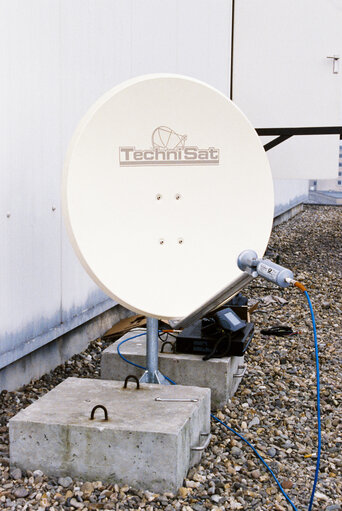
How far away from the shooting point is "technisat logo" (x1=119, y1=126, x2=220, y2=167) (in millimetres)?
2818

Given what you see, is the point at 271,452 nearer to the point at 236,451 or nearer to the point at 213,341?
the point at 236,451

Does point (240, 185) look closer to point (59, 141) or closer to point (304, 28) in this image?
point (59, 141)

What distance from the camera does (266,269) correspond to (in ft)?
6.85

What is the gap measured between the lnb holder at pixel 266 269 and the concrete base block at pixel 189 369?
1.33 m

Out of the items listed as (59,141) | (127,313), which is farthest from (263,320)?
(59,141)

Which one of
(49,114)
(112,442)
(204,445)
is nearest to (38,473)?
(112,442)

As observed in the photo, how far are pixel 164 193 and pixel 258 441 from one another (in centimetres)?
125

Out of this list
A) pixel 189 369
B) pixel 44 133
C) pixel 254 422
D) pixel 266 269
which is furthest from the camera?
pixel 44 133

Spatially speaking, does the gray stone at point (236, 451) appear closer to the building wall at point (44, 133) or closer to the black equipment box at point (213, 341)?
the black equipment box at point (213, 341)

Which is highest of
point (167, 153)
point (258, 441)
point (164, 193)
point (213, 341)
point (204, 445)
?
point (167, 153)

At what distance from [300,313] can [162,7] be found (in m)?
2.74

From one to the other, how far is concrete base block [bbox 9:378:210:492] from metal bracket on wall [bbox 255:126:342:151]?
609 centimetres

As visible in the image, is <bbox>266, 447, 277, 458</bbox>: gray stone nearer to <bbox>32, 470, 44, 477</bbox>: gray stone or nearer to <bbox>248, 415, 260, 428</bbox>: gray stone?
<bbox>248, 415, 260, 428</bbox>: gray stone

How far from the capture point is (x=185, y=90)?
2.88 metres
